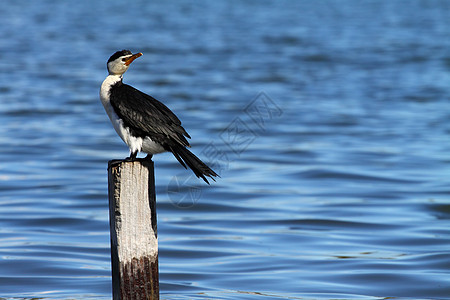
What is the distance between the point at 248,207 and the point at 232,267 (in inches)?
98.1

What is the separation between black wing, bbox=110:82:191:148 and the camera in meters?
4.92

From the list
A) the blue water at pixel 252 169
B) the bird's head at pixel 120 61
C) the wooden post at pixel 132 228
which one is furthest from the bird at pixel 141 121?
the blue water at pixel 252 169

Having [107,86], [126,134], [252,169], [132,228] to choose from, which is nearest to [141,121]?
[126,134]

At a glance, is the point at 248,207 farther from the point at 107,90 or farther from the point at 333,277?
the point at 107,90

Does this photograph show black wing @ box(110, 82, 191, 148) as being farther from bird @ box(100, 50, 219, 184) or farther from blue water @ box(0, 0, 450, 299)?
blue water @ box(0, 0, 450, 299)

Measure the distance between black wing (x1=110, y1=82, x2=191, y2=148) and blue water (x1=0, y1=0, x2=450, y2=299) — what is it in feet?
5.89

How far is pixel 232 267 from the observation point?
7.08 meters

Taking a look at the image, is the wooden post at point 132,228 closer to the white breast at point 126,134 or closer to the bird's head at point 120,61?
the white breast at point 126,134

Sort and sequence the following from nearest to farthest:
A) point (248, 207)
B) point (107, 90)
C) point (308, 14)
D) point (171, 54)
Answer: point (107, 90)
point (248, 207)
point (171, 54)
point (308, 14)

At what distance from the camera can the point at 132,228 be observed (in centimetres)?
462

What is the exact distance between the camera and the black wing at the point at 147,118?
4.92 meters

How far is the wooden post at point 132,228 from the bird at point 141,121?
24cm

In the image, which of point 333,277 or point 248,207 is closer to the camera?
point 333,277

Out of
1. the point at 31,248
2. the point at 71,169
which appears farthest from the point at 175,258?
the point at 71,169
